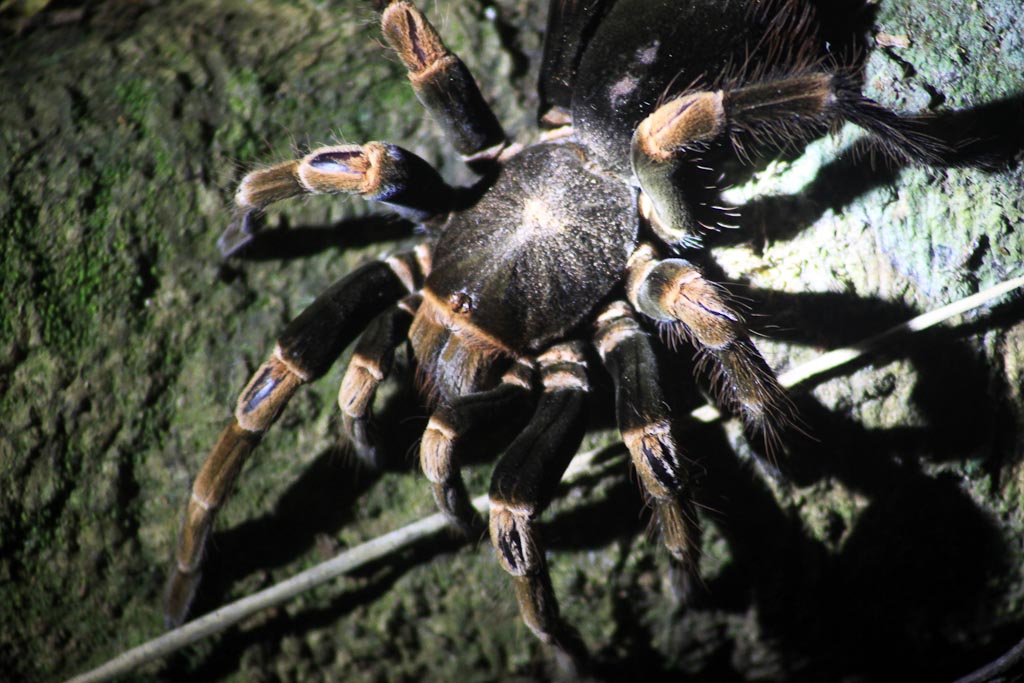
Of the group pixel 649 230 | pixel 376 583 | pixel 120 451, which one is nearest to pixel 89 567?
pixel 120 451

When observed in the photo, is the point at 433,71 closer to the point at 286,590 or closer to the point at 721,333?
the point at 721,333

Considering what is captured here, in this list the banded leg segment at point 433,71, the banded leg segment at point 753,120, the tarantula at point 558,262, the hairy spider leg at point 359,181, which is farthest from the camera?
the banded leg segment at point 433,71

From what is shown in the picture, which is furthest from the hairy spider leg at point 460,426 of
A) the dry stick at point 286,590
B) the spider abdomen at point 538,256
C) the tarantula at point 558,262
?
the dry stick at point 286,590

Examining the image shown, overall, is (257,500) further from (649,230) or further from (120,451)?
(649,230)

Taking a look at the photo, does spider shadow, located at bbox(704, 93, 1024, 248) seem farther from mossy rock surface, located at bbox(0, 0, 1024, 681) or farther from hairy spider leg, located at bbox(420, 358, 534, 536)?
hairy spider leg, located at bbox(420, 358, 534, 536)

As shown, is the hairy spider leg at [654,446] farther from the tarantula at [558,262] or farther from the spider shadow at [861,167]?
the spider shadow at [861,167]

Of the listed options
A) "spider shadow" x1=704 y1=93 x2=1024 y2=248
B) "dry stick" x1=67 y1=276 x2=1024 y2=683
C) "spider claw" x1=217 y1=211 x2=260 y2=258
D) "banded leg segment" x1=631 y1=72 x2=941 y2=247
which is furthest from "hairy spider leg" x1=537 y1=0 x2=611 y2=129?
"dry stick" x1=67 y1=276 x2=1024 y2=683
